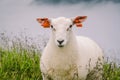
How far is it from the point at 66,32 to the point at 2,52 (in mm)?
3991

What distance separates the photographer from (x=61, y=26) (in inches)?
381

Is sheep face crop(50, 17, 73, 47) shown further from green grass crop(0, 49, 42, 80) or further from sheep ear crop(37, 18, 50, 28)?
green grass crop(0, 49, 42, 80)

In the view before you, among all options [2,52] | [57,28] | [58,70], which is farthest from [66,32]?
[2,52]

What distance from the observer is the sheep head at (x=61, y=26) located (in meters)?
9.38

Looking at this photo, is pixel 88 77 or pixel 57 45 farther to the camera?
pixel 88 77

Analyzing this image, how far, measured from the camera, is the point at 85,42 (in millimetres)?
10977

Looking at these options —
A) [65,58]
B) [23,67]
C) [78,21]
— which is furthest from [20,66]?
[78,21]

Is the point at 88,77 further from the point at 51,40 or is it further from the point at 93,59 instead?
the point at 51,40

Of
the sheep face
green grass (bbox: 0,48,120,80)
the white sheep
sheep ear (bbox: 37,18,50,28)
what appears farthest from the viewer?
green grass (bbox: 0,48,120,80)

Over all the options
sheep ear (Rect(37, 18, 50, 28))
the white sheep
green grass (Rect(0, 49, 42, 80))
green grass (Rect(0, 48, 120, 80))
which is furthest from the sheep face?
green grass (Rect(0, 49, 42, 80))

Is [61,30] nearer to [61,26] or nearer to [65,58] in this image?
[61,26]

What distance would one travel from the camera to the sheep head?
938cm

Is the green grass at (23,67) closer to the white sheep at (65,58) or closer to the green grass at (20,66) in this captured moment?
the green grass at (20,66)

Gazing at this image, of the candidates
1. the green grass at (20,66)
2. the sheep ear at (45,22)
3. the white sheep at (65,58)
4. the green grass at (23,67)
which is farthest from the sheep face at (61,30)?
the green grass at (20,66)
